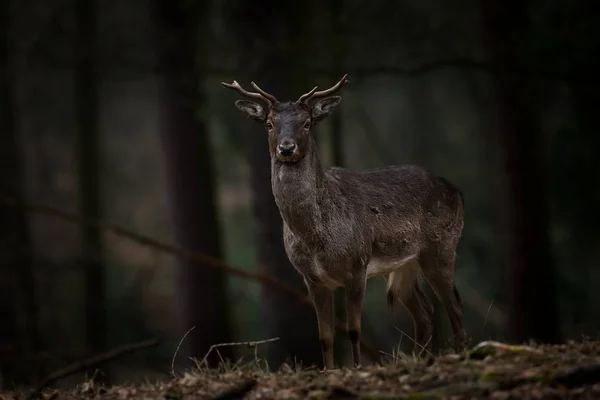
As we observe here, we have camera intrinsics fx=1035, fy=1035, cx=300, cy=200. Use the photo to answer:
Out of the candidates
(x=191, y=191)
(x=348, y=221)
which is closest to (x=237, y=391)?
(x=348, y=221)

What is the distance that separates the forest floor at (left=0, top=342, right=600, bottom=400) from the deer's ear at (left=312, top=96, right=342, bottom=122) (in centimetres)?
246

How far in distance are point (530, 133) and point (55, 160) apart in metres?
25.6

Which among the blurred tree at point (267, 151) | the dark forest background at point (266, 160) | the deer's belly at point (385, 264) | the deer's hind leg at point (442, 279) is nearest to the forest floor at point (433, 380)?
the deer's belly at point (385, 264)

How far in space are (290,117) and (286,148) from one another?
1.37ft

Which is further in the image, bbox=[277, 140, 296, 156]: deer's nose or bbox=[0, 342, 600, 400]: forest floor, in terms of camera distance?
bbox=[277, 140, 296, 156]: deer's nose

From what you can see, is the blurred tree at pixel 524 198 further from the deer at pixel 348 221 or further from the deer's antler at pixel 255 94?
the deer's antler at pixel 255 94

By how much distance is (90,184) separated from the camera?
21000 millimetres

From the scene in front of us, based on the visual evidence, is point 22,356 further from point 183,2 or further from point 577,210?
point 577,210

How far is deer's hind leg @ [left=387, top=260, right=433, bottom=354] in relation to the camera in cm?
1101

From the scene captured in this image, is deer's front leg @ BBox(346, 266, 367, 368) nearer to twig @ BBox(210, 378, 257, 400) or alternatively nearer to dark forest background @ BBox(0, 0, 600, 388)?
dark forest background @ BBox(0, 0, 600, 388)

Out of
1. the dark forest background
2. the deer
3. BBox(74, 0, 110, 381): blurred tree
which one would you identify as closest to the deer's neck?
the deer

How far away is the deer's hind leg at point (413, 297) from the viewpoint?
433 inches

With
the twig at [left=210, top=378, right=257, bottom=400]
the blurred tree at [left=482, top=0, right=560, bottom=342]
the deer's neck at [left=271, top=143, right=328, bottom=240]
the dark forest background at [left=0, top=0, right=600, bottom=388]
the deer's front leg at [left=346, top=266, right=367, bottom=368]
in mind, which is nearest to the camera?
the twig at [left=210, top=378, right=257, bottom=400]

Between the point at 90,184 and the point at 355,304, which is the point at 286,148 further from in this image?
the point at 90,184
